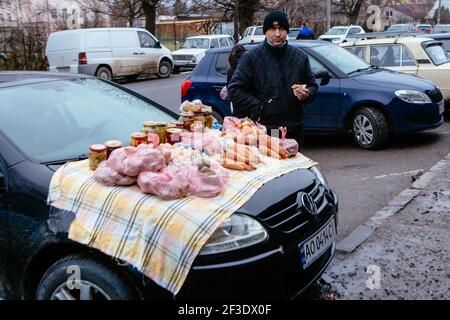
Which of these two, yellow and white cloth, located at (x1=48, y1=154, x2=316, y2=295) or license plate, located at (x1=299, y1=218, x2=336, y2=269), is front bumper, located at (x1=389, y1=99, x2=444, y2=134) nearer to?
license plate, located at (x1=299, y1=218, x2=336, y2=269)

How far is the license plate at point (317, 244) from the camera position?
2931 mm

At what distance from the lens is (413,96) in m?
7.60

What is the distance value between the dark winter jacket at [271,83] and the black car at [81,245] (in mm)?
1212

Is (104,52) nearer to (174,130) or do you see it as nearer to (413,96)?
(413,96)

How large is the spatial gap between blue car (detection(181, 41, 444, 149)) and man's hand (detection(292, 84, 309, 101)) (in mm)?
2924

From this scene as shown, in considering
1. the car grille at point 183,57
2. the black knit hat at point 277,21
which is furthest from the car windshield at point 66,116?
the car grille at point 183,57

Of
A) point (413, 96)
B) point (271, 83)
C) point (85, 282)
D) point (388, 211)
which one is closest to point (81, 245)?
point (85, 282)

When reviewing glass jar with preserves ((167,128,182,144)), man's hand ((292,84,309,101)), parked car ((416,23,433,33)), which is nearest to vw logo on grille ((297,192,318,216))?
glass jar with preserves ((167,128,182,144))

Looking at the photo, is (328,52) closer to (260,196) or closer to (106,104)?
(106,104)

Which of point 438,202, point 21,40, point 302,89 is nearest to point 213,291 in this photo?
point 302,89

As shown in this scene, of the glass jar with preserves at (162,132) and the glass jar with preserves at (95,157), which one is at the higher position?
the glass jar with preserves at (162,132)

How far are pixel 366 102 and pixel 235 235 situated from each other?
5.57 meters

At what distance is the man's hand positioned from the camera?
14.7ft

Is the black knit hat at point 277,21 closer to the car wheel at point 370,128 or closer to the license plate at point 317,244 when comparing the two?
the license plate at point 317,244
